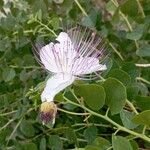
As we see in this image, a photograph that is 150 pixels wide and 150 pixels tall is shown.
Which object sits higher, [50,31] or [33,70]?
[50,31]

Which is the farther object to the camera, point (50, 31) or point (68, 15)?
point (68, 15)

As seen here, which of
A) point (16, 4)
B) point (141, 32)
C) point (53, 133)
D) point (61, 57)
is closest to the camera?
point (61, 57)

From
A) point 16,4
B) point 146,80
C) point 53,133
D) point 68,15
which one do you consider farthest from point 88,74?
point 16,4

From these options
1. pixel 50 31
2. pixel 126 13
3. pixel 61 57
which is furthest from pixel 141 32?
pixel 61 57

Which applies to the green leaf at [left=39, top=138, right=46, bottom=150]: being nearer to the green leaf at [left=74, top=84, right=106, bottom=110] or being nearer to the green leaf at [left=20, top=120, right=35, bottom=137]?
the green leaf at [left=20, top=120, right=35, bottom=137]

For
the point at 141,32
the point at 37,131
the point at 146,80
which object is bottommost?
the point at 37,131

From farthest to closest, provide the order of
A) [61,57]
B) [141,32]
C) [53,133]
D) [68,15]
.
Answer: [68,15], [53,133], [141,32], [61,57]

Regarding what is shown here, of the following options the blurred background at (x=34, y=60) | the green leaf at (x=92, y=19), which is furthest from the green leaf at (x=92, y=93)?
the green leaf at (x=92, y=19)

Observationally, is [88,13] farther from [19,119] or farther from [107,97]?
[107,97]
